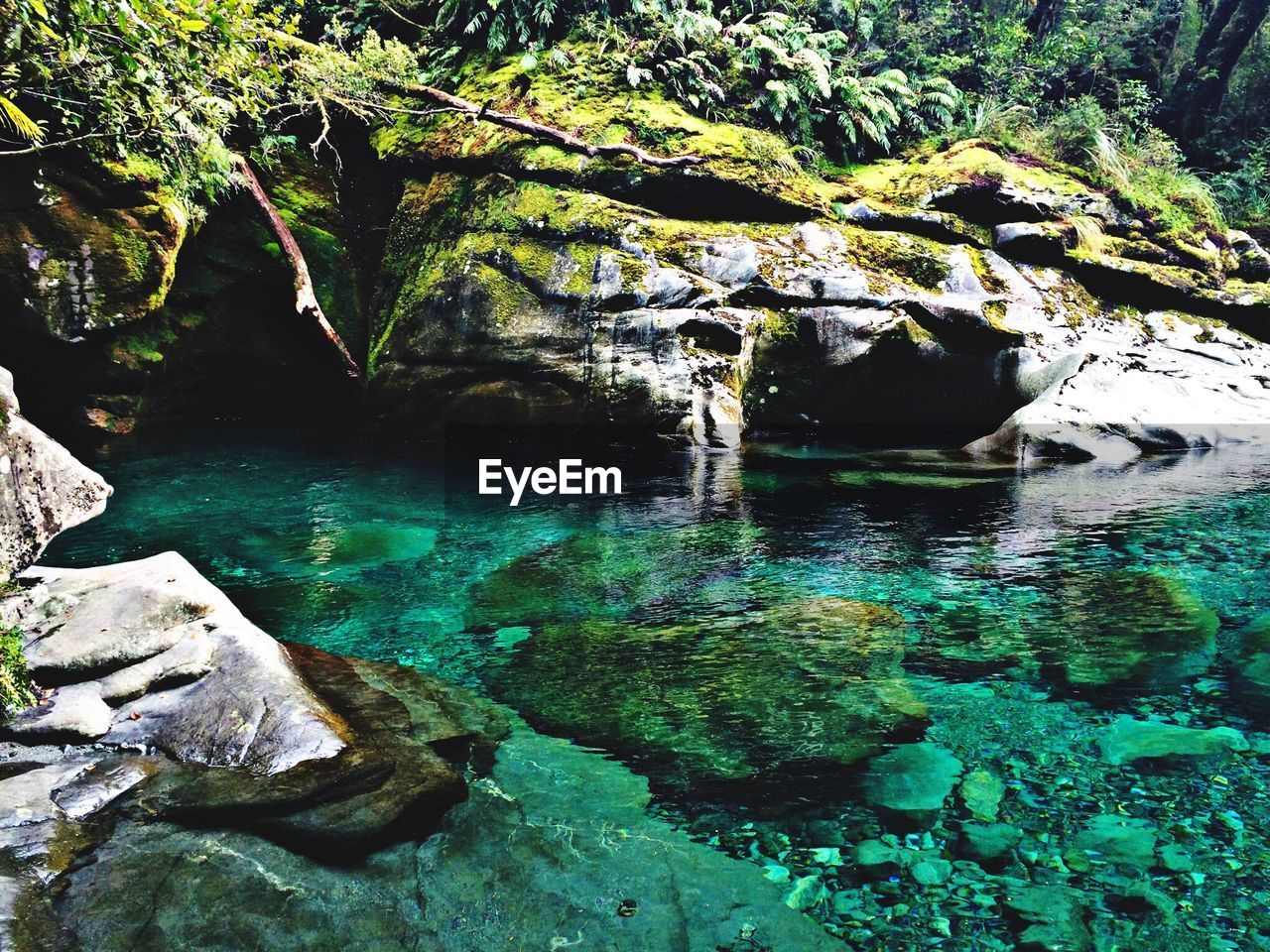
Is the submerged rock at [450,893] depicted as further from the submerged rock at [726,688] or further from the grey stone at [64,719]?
the grey stone at [64,719]

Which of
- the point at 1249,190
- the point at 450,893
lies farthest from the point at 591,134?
the point at 1249,190

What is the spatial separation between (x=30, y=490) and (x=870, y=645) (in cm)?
545

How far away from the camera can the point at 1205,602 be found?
17.4ft

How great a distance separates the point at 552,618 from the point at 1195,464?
9886 millimetres

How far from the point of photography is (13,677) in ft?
11.2

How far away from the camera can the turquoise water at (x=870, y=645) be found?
2.77 m

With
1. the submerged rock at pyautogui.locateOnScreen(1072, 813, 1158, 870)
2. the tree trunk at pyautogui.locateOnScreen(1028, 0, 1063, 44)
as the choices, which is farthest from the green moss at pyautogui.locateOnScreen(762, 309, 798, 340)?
the tree trunk at pyautogui.locateOnScreen(1028, 0, 1063, 44)

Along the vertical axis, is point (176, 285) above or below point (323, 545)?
above

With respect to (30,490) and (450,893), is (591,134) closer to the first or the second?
(30,490)

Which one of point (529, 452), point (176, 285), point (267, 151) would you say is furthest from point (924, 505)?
point (267, 151)

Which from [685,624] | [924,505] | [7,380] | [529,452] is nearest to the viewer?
[7,380]

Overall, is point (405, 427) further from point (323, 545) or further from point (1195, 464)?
point (1195, 464)

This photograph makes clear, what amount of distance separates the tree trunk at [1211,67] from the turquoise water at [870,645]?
43.7 feet

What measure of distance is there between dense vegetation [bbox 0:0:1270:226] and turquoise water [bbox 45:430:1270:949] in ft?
14.3
